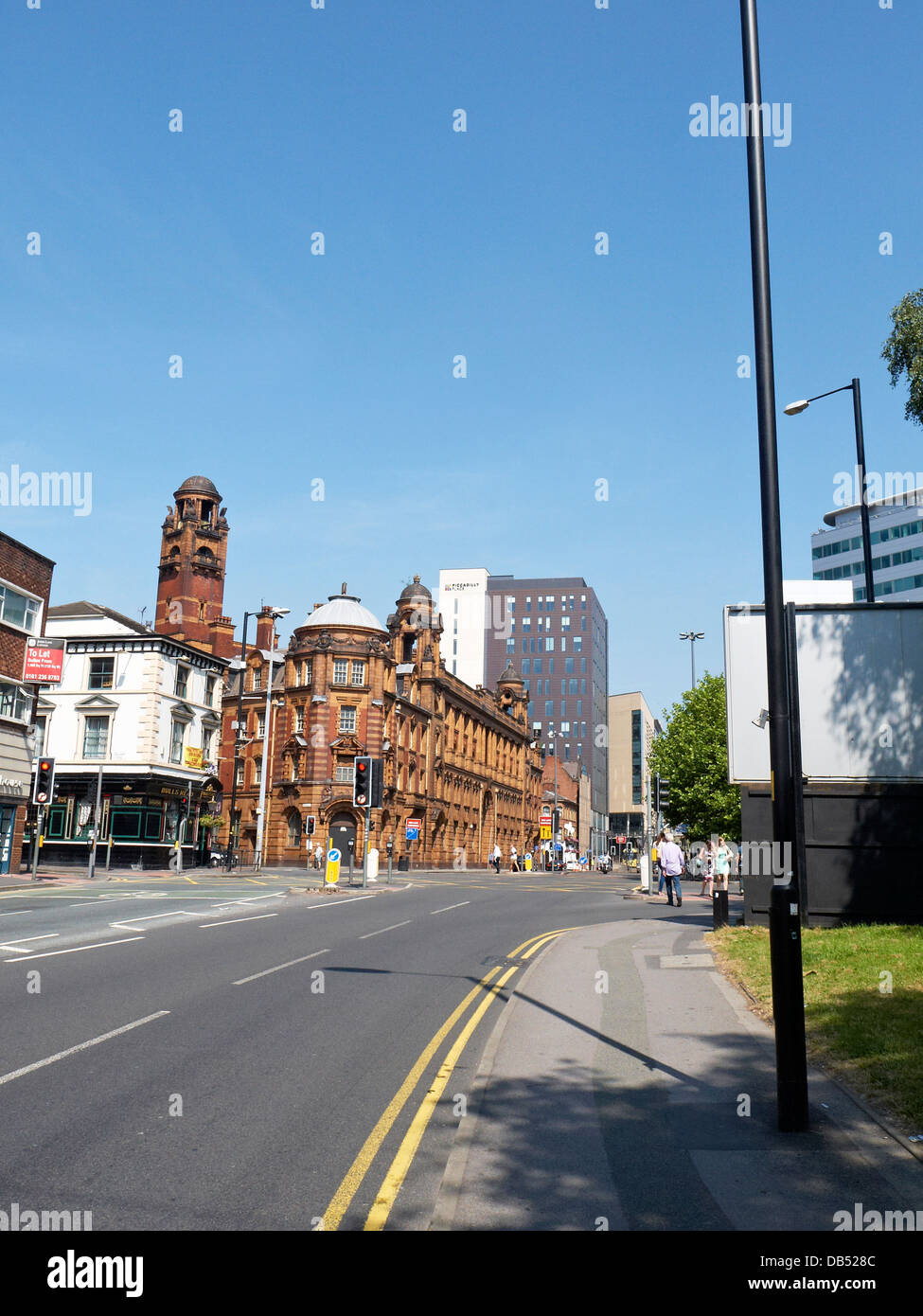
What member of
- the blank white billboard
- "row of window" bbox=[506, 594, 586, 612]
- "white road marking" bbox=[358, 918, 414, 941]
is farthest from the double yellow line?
"row of window" bbox=[506, 594, 586, 612]

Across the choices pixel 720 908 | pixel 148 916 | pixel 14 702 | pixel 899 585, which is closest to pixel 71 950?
pixel 148 916

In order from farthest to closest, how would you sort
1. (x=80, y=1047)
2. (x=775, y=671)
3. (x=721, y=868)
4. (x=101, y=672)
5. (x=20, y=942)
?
(x=101, y=672), (x=721, y=868), (x=20, y=942), (x=80, y=1047), (x=775, y=671)

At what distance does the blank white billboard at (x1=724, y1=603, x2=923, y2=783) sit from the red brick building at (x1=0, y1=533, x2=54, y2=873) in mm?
27912

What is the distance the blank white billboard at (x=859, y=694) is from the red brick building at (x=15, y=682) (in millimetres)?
27912

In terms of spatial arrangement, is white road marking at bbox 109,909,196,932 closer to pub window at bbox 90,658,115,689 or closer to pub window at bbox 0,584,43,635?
pub window at bbox 0,584,43,635

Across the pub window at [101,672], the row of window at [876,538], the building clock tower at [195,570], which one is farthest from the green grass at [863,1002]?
the row of window at [876,538]

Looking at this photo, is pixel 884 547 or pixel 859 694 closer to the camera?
pixel 859 694

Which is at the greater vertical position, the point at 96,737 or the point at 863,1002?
the point at 96,737

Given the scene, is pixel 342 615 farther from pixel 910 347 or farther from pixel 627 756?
pixel 627 756

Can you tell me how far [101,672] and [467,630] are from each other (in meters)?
94.7

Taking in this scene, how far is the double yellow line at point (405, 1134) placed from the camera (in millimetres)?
5223

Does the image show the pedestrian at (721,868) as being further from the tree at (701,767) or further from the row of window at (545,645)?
the row of window at (545,645)

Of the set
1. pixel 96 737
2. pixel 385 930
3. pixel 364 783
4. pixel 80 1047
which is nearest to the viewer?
pixel 80 1047

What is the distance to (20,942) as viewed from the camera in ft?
52.3
